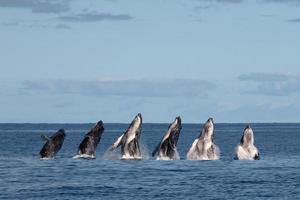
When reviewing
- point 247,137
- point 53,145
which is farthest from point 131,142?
point 247,137

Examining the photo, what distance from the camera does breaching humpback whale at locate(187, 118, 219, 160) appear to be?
8112 centimetres

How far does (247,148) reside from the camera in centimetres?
8425

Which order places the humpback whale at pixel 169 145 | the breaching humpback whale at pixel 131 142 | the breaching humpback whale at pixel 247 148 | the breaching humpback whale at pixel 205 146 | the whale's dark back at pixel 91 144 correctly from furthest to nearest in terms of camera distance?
the breaching humpback whale at pixel 247 148, the whale's dark back at pixel 91 144, the breaching humpback whale at pixel 205 146, the humpback whale at pixel 169 145, the breaching humpback whale at pixel 131 142

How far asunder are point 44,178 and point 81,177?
2.58 metres

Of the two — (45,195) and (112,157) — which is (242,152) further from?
(45,195)

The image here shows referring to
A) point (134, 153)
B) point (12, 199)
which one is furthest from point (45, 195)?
point (134, 153)

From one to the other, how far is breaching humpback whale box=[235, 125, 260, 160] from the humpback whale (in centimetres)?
618

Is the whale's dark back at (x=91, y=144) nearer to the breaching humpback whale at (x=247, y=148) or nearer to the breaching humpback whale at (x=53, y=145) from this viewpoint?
the breaching humpback whale at (x=53, y=145)

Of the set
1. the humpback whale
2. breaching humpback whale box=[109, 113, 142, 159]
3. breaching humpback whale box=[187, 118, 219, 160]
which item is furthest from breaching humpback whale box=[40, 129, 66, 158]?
breaching humpback whale box=[187, 118, 219, 160]

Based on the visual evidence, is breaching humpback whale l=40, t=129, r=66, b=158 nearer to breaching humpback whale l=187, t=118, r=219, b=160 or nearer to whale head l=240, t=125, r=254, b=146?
breaching humpback whale l=187, t=118, r=219, b=160

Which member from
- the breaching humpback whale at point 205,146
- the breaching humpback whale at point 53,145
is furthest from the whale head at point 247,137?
the breaching humpback whale at point 53,145

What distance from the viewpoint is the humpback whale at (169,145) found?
80312mm

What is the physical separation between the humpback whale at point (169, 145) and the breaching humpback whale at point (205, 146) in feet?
5.91

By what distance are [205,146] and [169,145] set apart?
3.23 meters
